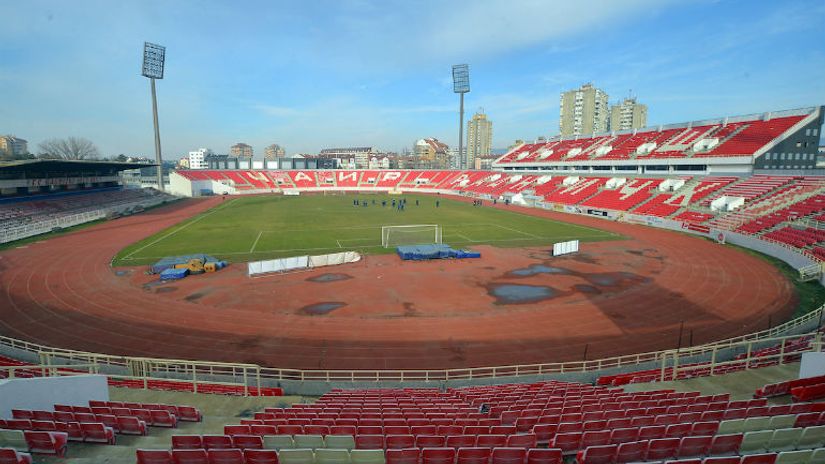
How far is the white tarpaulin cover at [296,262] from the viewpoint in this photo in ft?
92.1

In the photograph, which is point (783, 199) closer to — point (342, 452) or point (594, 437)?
point (594, 437)

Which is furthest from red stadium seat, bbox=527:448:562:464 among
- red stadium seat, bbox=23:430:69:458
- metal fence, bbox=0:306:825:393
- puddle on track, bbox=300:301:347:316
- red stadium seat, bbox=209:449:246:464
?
puddle on track, bbox=300:301:347:316

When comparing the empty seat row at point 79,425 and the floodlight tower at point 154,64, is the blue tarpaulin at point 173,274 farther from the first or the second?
the floodlight tower at point 154,64

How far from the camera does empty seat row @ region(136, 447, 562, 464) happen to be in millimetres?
6066

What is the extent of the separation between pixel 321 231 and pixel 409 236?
1008 cm

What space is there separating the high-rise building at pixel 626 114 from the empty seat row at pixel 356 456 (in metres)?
207

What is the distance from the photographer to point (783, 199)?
137 feet

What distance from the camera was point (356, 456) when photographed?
254 inches

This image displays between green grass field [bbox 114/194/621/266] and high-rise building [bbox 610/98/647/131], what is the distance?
151229 mm

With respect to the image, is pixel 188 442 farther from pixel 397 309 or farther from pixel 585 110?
pixel 585 110

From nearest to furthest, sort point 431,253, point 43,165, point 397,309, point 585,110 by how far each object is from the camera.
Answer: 1. point 397,309
2. point 431,253
3. point 43,165
4. point 585,110

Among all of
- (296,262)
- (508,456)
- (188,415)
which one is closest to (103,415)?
(188,415)

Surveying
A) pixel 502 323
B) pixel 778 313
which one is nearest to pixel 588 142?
pixel 778 313

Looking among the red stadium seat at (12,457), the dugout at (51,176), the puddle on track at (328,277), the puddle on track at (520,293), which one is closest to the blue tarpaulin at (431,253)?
the puddle on track at (328,277)
